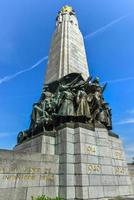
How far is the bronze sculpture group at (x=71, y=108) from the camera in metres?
11.0

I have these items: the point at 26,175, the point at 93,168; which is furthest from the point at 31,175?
the point at 93,168

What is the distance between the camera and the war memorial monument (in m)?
7.95

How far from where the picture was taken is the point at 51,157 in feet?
29.9

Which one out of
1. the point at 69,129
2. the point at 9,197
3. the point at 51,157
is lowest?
the point at 9,197

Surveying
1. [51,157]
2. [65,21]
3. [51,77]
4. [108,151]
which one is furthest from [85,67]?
[51,157]

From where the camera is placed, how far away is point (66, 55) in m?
16.4

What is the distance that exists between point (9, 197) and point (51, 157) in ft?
8.43

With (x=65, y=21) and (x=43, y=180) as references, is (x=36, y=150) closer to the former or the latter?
(x=43, y=180)

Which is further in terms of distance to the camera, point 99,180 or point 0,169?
point 99,180

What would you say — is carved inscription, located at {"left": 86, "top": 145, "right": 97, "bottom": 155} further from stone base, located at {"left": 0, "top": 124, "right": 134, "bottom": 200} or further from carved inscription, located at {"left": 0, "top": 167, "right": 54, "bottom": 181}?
carved inscription, located at {"left": 0, "top": 167, "right": 54, "bottom": 181}

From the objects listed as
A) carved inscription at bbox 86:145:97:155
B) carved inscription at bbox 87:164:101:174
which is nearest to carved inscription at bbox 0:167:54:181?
carved inscription at bbox 87:164:101:174

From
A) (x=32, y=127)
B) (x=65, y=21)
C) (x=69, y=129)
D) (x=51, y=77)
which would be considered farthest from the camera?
(x=65, y=21)

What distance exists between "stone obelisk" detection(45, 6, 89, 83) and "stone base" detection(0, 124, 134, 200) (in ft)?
20.7

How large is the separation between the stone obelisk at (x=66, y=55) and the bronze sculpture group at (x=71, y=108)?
6.71 feet
